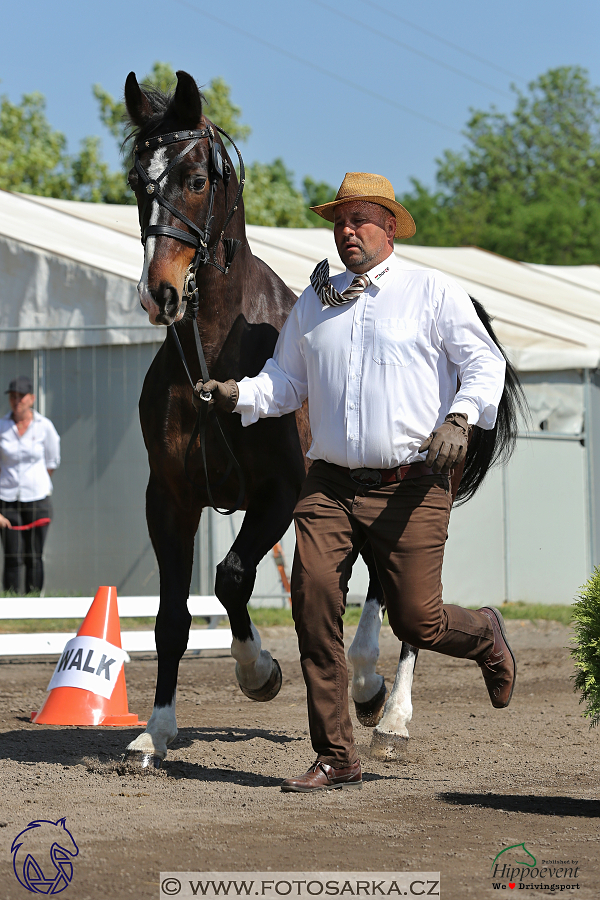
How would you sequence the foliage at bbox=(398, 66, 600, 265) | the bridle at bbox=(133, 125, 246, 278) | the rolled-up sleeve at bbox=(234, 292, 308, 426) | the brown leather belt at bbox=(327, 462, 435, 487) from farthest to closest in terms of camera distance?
the foliage at bbox=(398, 66, 600, 265) < the bridle at bbox=(133, 125, 246, 278) < the rolled-up sleeve at bbox=(234, 292, 308, 426) < the brown leather belt at bbox=(327, 462, 435, 487)

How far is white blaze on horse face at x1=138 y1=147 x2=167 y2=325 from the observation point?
444 cm

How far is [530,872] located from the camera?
3182mm

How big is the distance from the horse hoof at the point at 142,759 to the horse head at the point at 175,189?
5.80ft

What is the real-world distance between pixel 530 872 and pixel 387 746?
2.25m

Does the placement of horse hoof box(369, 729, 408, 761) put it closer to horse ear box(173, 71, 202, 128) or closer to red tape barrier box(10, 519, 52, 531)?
horse ear box(173, 71, 202, 128)

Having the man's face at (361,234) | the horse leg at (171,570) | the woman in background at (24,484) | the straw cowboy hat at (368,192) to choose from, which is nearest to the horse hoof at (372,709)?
the horse leg at (171,570)

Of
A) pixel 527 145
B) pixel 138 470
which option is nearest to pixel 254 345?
pixel 138 470

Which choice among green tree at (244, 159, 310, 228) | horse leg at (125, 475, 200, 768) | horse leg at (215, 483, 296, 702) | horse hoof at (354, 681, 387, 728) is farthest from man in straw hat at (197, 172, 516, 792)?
green tree at (244, 159, 310, 228)

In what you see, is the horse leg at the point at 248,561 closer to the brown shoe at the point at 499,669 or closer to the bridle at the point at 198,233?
the bridle at the point at 198,233

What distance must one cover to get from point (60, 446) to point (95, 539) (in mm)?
1080

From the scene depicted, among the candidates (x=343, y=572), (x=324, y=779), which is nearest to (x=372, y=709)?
(x=324, y=779)

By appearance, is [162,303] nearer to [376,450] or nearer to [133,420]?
[376,450]

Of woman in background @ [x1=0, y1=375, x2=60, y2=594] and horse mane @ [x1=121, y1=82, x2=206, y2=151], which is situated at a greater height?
horse mane @ [x1=121, y1=82, x2=206, y2=151]

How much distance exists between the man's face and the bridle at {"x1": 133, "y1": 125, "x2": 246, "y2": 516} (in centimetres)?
55
